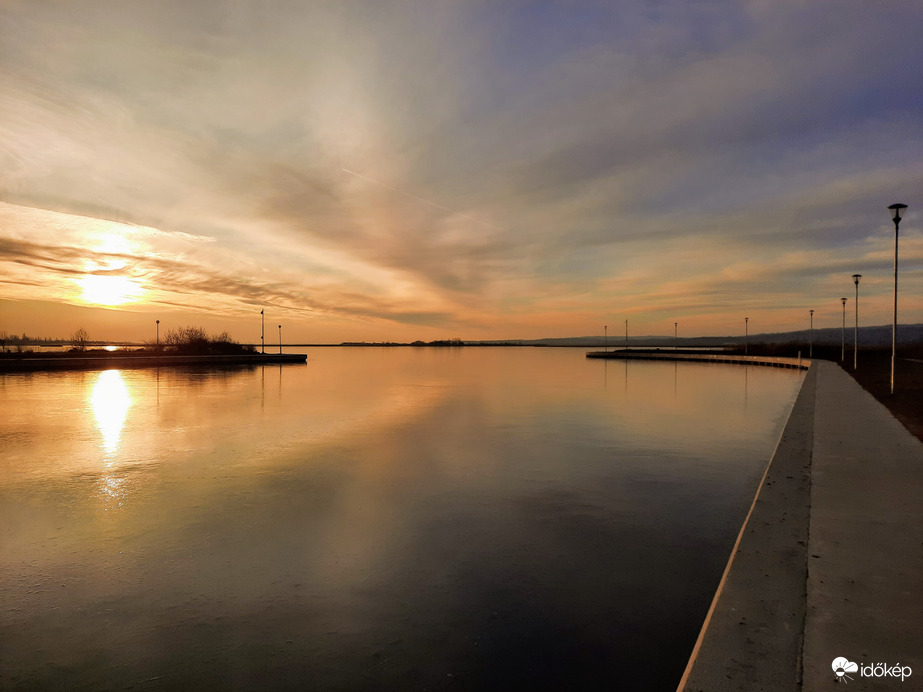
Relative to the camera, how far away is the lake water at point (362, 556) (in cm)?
499

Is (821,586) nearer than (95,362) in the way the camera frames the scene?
Yes

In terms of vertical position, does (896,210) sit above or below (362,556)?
above

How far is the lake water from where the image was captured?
4.99 m

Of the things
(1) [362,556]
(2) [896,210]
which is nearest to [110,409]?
(1) [362,556]

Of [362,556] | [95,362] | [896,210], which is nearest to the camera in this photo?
[362,556]

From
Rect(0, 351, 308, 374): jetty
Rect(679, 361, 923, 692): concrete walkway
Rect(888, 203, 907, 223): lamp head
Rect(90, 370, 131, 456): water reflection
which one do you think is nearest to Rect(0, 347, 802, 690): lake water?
Rect(90, 370, 131, 456): water reflection

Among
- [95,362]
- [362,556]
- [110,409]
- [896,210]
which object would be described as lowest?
[362,556]

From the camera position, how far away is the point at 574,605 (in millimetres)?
5965

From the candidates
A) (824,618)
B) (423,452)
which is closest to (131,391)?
(423,452)

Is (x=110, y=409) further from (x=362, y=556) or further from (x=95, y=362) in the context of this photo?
(x=95, y=362)

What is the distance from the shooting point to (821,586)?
4.70 meters

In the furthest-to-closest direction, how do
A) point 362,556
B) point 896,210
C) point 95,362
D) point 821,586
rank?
point 95,362 < point 896,210 < point 362,556 < point 821,586

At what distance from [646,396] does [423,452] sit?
18.4 m

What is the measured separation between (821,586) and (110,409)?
25708 millimetres
